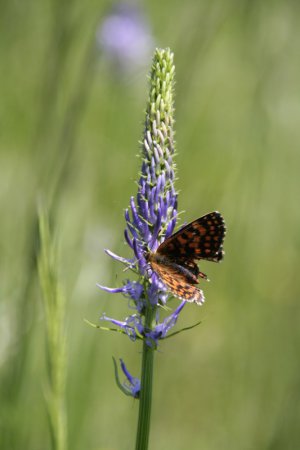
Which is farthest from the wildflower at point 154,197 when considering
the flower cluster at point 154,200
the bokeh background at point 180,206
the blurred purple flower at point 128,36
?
the blurred purple flower at point 128,36

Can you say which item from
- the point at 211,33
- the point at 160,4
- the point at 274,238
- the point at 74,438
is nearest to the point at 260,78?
the point at 211,33

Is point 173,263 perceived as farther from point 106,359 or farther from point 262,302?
point 262,302

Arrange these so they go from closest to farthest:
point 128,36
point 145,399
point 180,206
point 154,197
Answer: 1. point 145,399
2. point 154,197
3. point 180,206
4. point 128,36

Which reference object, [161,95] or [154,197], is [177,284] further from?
[161,95]

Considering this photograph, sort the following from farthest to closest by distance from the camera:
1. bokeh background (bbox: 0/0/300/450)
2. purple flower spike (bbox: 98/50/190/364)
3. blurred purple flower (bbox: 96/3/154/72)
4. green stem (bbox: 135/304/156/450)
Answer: blurred purple flower (bbox: 96/3/154/72), bokeh background (bbox: 0/0/300/450), purple flower spike (bbox: 98/50/190/364), green stem (bbox: 135/304/156/450)

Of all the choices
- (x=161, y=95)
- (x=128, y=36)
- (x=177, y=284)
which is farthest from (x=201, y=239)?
(x=128, y=36)

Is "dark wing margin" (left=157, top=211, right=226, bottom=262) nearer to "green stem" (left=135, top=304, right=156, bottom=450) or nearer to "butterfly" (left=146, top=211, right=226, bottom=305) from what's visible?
"butterfly" (left=146, top=211, right=226, bottom=305)

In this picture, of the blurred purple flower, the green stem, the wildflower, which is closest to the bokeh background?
the blurred purple flower
